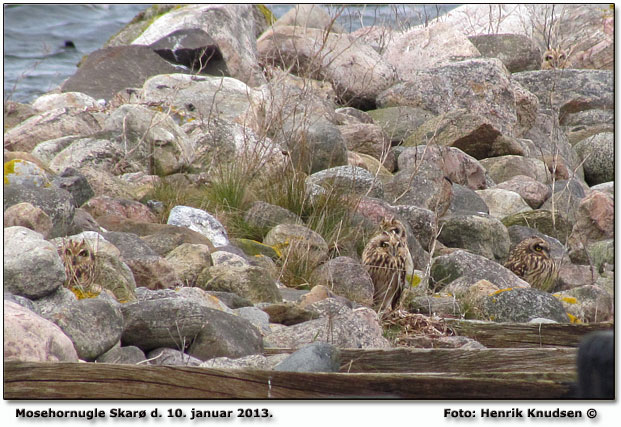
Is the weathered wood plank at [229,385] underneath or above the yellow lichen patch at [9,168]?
above

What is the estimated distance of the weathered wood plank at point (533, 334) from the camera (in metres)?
4.58

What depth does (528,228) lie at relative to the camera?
853cm

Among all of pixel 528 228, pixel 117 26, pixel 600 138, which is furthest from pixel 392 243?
pixel 117 26

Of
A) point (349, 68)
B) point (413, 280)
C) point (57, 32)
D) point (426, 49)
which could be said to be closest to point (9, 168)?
point (413, 280)

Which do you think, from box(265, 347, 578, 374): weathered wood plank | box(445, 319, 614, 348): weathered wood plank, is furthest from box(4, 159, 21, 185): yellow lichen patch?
box(265, 347, 578, 374): weathered wood plank

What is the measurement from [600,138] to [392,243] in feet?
22.8

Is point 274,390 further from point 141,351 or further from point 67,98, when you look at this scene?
point 67,98

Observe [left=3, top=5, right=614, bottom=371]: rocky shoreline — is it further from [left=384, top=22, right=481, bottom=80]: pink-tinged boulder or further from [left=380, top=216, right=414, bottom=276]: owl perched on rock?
[left=380, top=216, right=414, bottom=276]: owl perched on rock

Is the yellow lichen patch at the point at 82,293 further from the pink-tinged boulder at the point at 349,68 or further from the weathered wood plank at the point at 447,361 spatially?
the pink-tinged boulder at the point at 349,68

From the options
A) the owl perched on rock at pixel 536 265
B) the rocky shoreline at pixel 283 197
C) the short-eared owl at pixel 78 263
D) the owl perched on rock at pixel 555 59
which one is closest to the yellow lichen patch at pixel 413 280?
the rocky shoreline at pixel 283 197

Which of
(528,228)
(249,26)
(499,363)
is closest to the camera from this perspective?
(499,363)

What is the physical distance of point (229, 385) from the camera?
3.08m

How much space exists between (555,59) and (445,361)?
41.1 ft

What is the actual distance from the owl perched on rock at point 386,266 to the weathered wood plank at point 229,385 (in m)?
2.61
